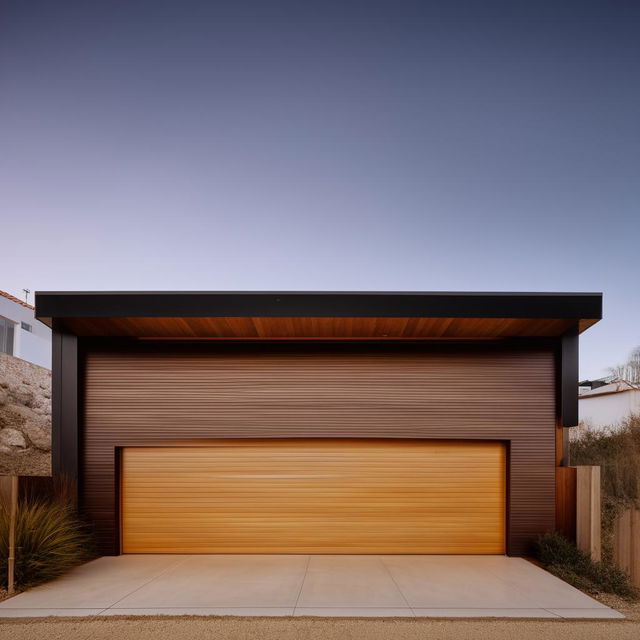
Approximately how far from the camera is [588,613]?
457 cm

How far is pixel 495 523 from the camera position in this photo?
6949 millimetres


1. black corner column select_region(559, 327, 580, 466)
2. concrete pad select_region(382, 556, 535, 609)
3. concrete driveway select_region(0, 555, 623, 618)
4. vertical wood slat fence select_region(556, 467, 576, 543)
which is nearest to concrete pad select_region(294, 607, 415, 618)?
concrete driveway select_region(0, 555, 623, 618)

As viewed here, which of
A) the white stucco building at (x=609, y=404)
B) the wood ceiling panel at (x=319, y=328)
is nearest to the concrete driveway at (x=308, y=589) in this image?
the wood ceiling panel at (x=319, y=328)

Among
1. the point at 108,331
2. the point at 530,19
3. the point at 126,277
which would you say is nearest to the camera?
the point at 108,331

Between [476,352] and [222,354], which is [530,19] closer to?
[476,352]

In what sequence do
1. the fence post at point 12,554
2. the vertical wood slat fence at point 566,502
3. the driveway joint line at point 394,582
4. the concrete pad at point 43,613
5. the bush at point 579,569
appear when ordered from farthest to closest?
the vertical wood slat fence at point 566,502 < the bush at point 579,569 < the fence post at point 12,554 < the driveway joint line at point 394,582 < the concrete pad at point 43,613

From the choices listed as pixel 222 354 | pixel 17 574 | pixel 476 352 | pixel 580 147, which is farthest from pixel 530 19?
pixel 17 574

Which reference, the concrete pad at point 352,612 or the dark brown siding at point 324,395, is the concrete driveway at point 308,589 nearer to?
the concrete pad at point 352,612

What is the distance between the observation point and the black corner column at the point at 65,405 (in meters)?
6.78

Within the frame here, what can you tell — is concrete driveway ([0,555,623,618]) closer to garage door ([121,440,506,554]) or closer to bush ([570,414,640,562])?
garage door ([121,440,506,554])

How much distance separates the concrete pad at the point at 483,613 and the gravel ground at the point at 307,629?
0.11m

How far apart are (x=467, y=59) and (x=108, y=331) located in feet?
31.4

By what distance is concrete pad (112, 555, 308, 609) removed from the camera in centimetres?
480

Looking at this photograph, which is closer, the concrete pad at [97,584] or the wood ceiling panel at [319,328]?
the concrete pad at [97,584]
